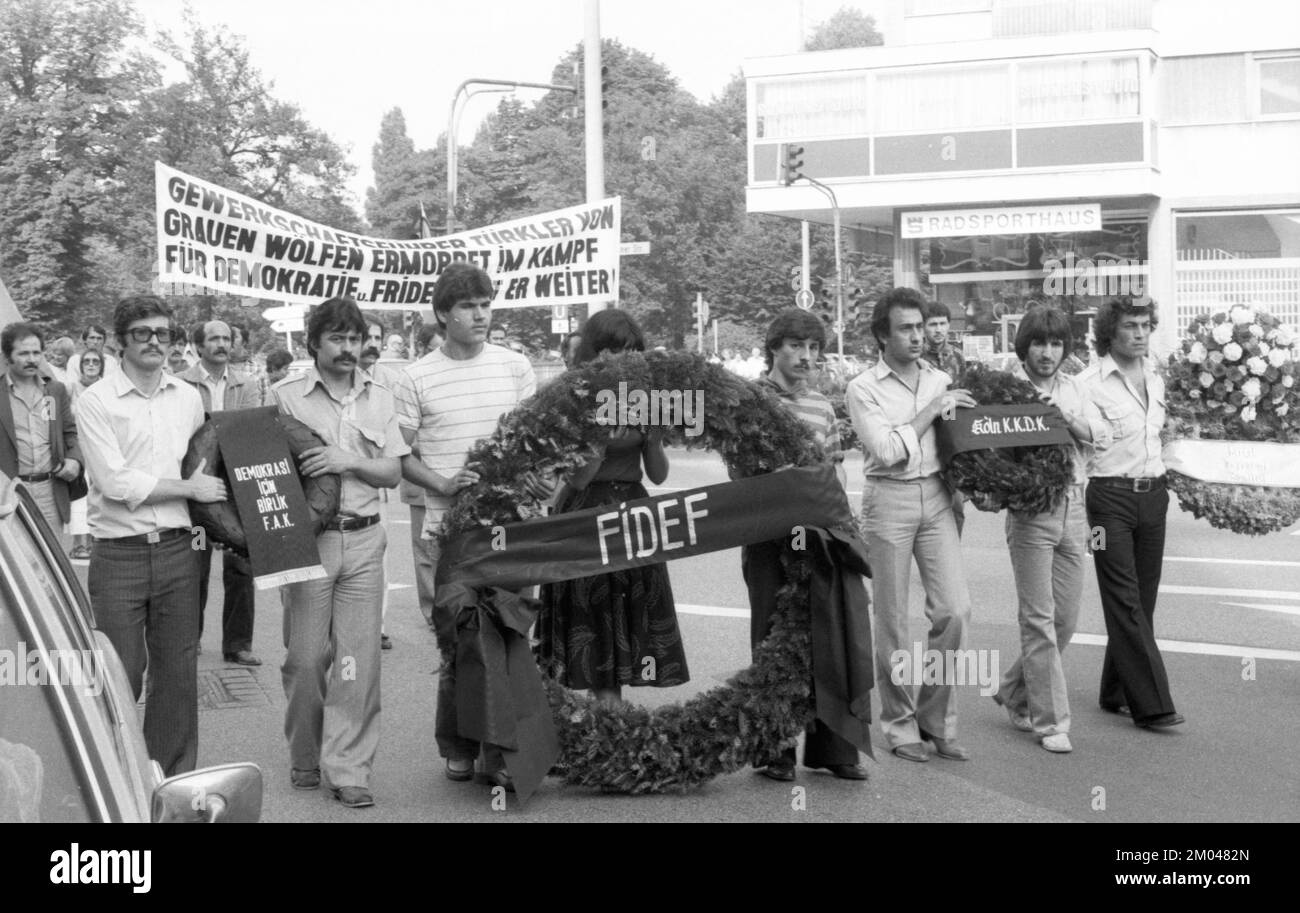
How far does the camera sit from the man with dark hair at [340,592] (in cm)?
616

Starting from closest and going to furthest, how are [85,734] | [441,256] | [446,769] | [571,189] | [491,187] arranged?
[85,734], [446,769], [441,256], [571,189], [491,187]

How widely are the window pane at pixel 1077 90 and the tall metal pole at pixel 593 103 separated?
20894mm

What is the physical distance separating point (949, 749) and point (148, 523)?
11.4 feet

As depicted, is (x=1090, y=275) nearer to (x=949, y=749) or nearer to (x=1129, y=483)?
(x=1129, y=483)

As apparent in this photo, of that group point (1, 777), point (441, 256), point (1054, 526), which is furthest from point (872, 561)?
point (1, 777)

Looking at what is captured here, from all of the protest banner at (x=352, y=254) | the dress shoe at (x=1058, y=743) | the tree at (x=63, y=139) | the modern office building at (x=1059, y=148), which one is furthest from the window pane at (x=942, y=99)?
the dress shoe at (x=1058, y=743)

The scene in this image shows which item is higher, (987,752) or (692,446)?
(692,446)

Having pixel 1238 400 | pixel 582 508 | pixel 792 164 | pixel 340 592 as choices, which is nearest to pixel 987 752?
pixel 582 508

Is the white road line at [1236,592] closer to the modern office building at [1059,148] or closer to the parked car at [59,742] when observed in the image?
the parked car at [59,742]

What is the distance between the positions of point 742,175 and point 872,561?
74.0 meters

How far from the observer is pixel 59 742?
2.52m

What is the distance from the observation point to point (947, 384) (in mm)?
7238

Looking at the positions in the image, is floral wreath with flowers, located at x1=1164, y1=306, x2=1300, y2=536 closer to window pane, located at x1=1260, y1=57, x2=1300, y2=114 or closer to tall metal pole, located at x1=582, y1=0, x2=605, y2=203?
tall metal pole, located at x1=582, y1=0, x2=605, y2=203

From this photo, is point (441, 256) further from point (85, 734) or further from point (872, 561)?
point (85, 734)
